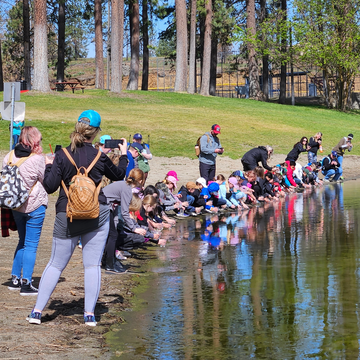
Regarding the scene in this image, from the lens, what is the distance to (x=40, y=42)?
3388 cm

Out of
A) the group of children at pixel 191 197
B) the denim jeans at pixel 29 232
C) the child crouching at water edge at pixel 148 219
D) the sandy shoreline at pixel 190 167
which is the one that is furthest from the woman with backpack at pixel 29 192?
the sandy shoreline at pixel 190 167

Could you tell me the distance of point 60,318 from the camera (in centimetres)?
607

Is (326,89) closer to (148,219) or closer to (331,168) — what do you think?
(331,168)

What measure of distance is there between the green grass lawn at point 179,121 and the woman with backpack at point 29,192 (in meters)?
17.9

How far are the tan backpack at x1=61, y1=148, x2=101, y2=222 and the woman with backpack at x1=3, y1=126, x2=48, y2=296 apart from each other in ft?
4.21

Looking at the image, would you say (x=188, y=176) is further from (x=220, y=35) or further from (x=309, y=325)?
(x=220, y=35)

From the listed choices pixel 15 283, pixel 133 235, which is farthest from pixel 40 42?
pixel 15 283

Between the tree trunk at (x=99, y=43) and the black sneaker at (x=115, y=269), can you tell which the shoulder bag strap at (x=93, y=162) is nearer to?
the black sneaker at (x=115, y=269)

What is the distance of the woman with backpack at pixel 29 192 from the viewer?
6699 millimetres

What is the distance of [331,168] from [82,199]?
18.0 metres

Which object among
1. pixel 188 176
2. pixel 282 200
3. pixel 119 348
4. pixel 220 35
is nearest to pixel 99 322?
pixel 119 348

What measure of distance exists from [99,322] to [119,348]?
82 centimetres

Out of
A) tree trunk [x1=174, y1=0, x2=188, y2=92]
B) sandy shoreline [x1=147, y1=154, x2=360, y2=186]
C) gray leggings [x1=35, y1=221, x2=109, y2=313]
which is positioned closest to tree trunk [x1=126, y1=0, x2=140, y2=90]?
tree trunk [x1=174, y1=0, x2=188, y2=92]

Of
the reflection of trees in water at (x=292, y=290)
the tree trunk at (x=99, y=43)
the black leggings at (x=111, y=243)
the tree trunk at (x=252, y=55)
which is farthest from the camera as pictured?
the tree trunk at (x=252, y=55)
